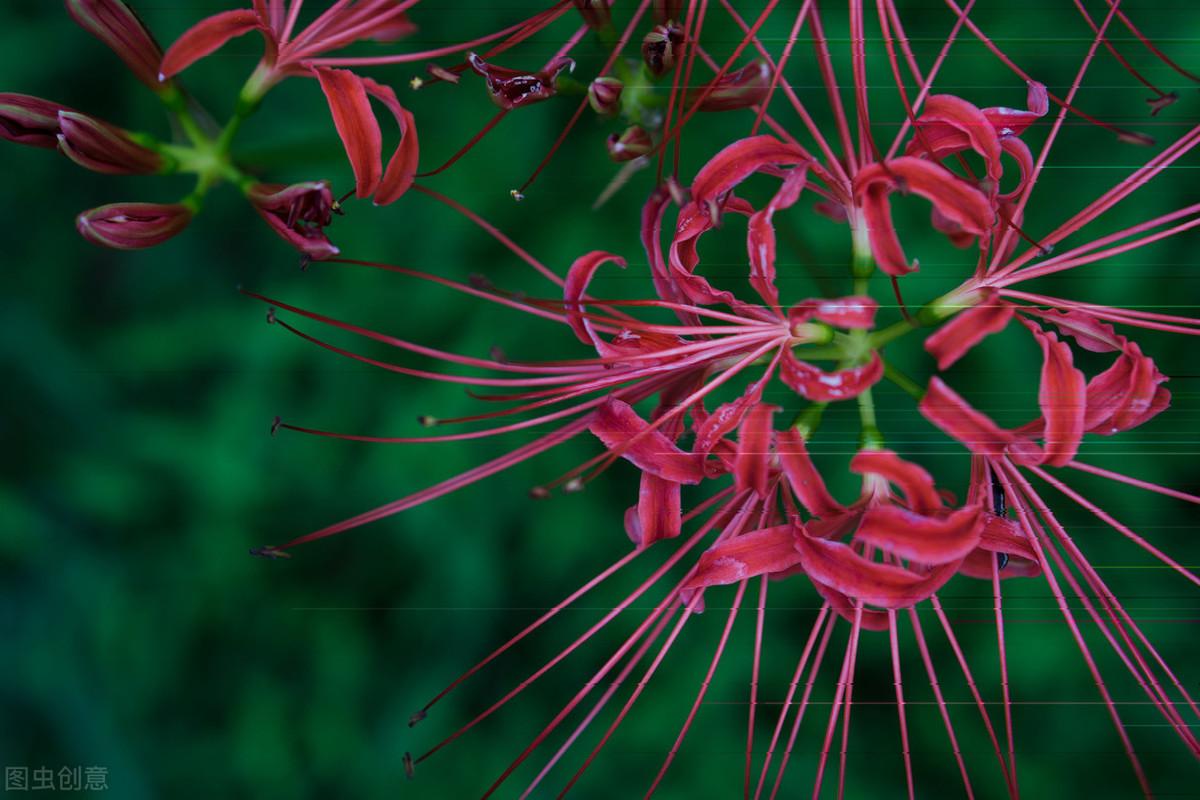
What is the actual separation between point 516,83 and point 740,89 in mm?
143

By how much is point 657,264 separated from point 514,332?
215mm

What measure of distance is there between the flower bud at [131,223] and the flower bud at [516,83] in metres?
0.25

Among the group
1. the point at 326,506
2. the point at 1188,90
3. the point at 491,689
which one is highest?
the point at 1188,90

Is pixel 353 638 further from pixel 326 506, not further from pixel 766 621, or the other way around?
pixel 766 621

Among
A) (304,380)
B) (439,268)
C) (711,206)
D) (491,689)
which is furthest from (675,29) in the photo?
(491,689)

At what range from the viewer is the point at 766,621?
2.34ft

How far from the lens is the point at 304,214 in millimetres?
565

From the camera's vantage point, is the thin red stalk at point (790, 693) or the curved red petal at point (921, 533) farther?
the thin red stalk at point (790, 693)

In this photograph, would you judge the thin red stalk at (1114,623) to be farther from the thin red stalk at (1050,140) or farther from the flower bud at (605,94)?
the flower bud at (605,94)

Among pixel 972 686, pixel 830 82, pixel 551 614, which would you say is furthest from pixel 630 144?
pixel 972 686

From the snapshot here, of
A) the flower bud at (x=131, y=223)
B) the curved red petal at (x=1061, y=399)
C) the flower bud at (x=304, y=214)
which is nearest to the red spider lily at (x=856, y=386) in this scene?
the curved red petal at (x=1061, y=399)

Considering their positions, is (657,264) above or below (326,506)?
above

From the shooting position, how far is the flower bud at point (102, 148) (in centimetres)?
56

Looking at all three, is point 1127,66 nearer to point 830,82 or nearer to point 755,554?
point 830,82
